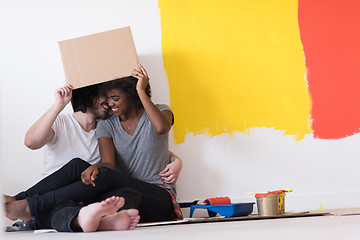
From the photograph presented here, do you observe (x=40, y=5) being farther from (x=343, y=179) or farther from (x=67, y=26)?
(x=343, y=179)

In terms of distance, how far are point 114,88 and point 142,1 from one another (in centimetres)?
55

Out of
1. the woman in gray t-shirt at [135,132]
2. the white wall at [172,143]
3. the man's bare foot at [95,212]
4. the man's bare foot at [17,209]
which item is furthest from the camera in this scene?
the white wall at [172,143]

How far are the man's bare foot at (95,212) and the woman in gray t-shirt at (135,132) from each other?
1.65 ft

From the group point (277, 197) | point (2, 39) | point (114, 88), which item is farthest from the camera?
point (2, 39)

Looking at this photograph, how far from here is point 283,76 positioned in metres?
2.16

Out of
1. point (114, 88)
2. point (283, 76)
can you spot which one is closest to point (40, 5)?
point (114, 88)

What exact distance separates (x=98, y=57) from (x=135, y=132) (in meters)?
0.34

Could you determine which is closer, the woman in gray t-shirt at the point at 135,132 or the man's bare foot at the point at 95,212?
the man's bare foot at the point at 95,212

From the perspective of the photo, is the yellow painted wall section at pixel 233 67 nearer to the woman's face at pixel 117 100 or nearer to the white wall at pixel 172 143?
the white wall at pixel 172 143

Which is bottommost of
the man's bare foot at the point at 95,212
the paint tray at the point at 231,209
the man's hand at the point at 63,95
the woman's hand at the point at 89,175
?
the paint tray at the point at 231,209

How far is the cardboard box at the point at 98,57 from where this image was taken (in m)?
1.74

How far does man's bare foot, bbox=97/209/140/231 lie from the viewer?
1.28m

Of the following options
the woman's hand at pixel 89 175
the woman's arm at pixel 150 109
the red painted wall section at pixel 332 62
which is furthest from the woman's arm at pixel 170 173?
the red painted wall section at pixel 332 62

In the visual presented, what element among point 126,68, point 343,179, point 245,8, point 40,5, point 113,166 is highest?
point 40,5
